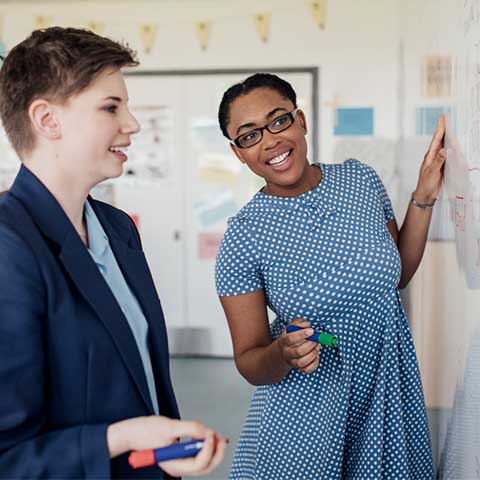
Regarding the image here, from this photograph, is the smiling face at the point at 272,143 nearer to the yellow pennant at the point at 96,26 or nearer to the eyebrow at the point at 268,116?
the eyebrow at the point at 268,116

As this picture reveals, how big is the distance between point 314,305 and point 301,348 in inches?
6.5

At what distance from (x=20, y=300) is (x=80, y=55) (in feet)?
1.26

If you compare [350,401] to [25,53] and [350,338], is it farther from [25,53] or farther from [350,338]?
[25,53]

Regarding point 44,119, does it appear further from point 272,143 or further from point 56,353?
point 272,143

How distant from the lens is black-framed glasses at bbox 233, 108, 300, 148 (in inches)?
59.0

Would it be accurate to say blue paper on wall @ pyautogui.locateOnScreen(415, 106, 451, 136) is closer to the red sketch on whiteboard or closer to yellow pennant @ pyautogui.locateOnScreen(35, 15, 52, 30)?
the red sketch on whiteboard

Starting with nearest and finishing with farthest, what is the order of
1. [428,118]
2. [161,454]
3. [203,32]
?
1. [161,454]
2. [428,118]
3. [203,32]

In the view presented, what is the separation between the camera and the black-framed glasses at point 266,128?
59.0 inches

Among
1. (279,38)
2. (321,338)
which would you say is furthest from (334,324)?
(279,38)

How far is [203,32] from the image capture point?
14.8ft

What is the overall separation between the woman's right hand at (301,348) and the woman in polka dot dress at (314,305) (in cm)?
9

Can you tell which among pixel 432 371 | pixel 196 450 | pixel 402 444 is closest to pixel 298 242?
pixel 402 444

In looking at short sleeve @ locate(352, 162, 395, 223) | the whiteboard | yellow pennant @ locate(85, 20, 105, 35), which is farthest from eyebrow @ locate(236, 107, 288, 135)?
yellow pennant @ locate(85, 20, 105, 35)

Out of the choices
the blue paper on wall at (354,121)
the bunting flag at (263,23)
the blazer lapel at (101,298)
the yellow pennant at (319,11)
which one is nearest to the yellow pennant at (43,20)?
the bunting flag at (263,23)
